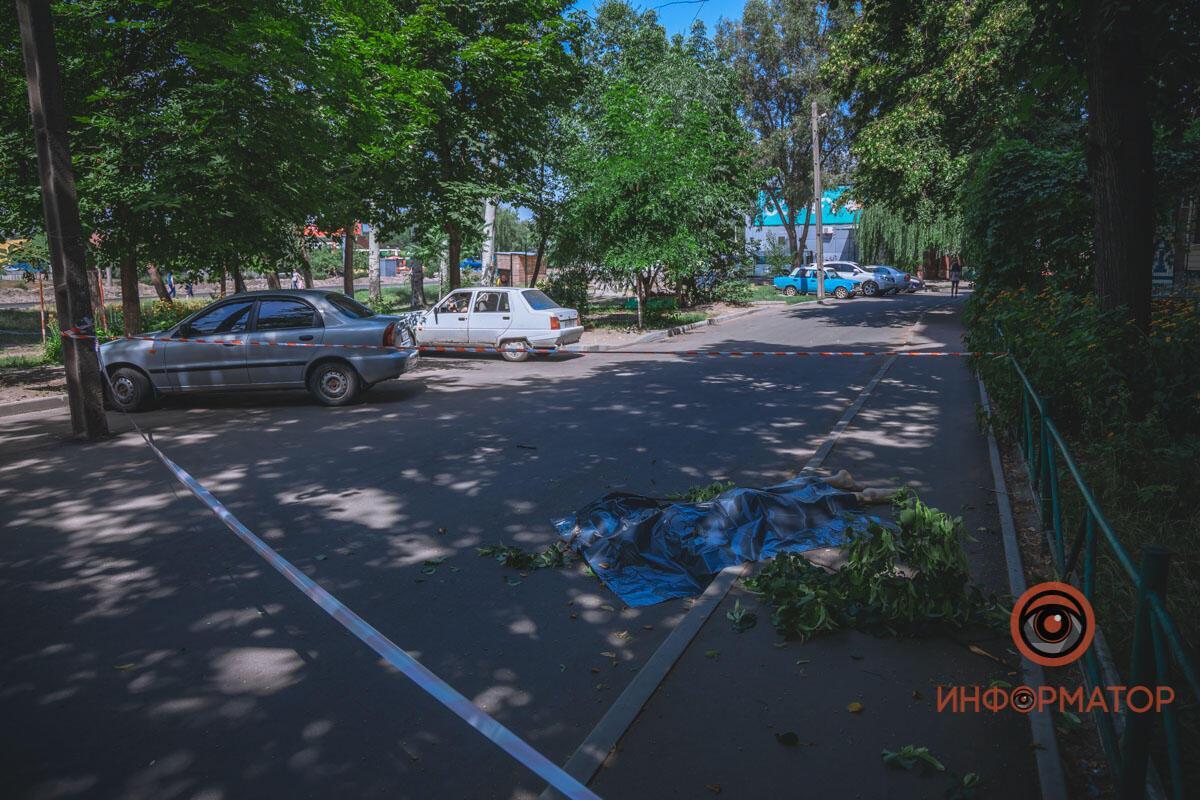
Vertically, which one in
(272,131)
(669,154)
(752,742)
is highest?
(669,154)

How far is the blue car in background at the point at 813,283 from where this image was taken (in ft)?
A: 130

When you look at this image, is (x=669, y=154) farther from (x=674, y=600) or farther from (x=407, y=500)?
(x=674, y=600)

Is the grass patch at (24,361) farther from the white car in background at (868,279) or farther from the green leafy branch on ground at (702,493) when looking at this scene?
the white car in background at (868,279)

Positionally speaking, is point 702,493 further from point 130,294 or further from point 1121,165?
point 130,294

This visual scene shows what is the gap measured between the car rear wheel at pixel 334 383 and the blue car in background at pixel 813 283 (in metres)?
32.1

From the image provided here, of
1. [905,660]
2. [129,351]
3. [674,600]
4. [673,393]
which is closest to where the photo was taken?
[905,660]

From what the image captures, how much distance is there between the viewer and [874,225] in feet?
161

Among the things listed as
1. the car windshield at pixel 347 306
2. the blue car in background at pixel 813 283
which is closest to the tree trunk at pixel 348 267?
the car windshield at pixel 347 306

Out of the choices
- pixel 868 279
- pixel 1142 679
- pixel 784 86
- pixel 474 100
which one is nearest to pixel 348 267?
pixel 474 100

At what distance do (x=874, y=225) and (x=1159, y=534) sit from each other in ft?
158

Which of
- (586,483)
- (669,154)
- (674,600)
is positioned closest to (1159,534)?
(674,600)

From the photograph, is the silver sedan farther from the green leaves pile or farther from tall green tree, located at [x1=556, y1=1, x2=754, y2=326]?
tall green tree, located at [x1=556, y1=1, x2=754, y2=326]

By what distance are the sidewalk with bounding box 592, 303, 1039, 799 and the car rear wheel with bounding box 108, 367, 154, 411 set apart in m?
9.74

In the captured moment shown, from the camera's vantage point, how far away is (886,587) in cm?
414
